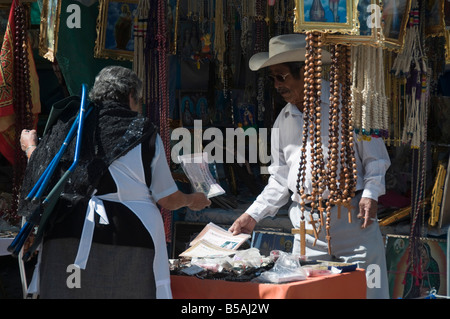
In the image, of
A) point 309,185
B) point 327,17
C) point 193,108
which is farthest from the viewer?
point 193,108

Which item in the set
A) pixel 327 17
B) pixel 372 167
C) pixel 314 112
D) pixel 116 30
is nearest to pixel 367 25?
pixel 327 17

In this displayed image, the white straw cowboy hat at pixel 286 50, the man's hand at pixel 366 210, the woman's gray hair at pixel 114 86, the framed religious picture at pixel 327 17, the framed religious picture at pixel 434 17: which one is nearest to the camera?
the woman's gray hair at pixel 114 86

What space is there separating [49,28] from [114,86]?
5.20 ft

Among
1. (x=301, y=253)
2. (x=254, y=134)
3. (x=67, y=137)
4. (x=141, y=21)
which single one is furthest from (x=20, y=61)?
(x=254, y=134)

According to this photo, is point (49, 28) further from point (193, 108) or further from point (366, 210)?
point (366, 210)

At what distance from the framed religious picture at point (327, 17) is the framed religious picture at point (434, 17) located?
0.84 metres

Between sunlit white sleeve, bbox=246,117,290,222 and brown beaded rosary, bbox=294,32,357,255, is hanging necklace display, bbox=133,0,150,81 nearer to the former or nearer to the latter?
sunlit white sleeve, bbox=246,117,290,222

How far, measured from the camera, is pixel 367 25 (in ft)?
10.3

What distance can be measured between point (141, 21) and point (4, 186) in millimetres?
2149

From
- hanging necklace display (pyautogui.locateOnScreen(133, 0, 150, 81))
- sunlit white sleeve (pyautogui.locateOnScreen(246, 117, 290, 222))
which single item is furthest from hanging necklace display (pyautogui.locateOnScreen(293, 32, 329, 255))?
hanging necklace display (pyautogui.locateOnScreen(133, 0, 150, 81))

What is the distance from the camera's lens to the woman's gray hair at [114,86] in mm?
2922

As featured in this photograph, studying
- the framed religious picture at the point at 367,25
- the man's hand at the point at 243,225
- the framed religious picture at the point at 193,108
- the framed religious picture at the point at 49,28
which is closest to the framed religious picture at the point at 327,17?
the framed religious picture at the point at 367,25

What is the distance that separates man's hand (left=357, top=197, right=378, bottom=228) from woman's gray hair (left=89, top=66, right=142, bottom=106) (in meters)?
1.31

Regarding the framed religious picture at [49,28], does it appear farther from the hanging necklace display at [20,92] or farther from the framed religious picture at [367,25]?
the framed religious picture at [367,25]
